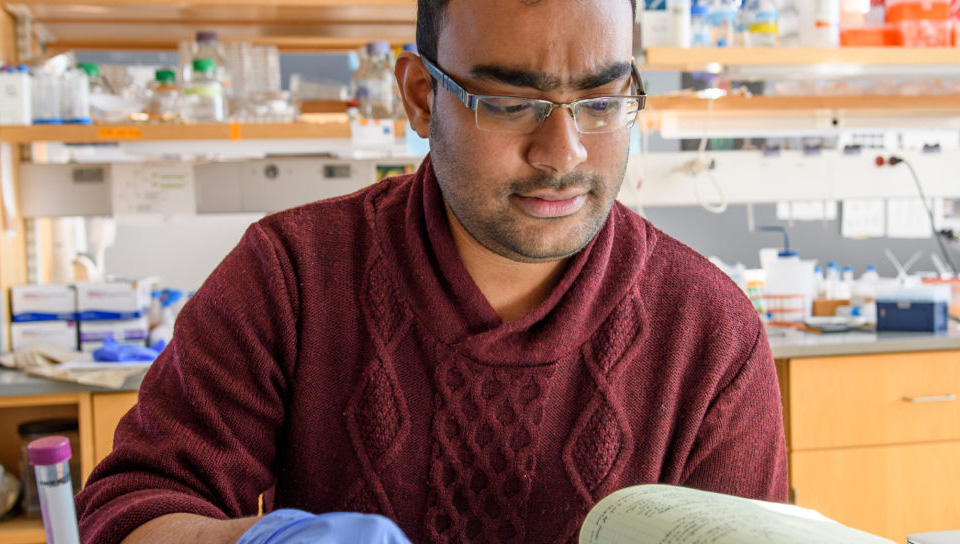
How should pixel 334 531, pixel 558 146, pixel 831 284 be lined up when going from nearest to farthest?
pixel 334 531 < pixel 558 146 < pixel 831 284

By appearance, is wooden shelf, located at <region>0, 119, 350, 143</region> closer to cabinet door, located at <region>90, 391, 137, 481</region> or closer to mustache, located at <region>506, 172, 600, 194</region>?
cabinet door, located at <region>90, 391, 137, 481</region>

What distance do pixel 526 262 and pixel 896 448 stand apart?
5.73 feet

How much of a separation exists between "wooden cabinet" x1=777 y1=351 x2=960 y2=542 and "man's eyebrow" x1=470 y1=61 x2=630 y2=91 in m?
1.57

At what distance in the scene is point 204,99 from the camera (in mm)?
2445

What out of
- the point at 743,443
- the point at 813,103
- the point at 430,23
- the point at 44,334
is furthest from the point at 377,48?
the point at 743,443

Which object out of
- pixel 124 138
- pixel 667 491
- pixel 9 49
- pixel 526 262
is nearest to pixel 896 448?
pixel 526 262

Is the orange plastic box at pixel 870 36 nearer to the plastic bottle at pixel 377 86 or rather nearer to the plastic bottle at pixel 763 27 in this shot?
the plastic bottle at pixel 763 27

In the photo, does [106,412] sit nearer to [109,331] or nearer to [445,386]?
[109,331]

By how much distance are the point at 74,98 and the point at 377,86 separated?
82 centimetres

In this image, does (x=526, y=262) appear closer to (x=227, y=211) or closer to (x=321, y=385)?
(x=321, y=385)

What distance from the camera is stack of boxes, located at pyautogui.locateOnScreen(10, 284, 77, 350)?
7.91 ft

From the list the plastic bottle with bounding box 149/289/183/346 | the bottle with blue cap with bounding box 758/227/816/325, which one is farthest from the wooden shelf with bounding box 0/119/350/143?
the bottle with blue cap with bounding box 758/227/816/325

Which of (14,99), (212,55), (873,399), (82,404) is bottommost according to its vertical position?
(873,399)

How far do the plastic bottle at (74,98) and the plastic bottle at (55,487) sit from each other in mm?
2198
